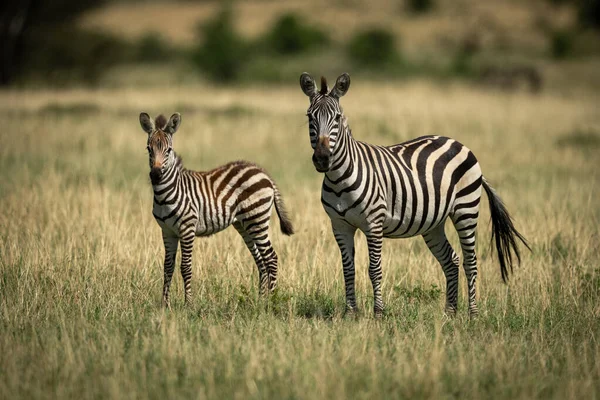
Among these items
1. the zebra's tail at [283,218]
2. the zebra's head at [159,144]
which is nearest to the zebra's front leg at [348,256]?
the zebra's tail at [283,218]

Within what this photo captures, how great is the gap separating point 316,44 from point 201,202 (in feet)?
127

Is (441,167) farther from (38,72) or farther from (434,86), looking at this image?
(38,72)

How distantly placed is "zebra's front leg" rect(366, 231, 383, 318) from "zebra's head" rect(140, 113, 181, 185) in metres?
1.91

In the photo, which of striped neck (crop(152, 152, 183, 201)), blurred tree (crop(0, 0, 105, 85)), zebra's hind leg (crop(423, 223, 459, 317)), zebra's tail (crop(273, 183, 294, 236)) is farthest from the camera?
blurred tree (crop(0, 0, 105, 85))

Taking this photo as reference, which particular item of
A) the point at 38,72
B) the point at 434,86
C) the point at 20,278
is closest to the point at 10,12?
the point at 38,72

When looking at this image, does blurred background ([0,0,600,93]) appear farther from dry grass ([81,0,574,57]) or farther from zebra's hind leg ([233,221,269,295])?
zebra's hind leg ([233,221,269,295])

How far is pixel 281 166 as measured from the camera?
1597cm

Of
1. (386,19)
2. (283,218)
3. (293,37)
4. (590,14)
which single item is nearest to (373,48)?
(293,37)

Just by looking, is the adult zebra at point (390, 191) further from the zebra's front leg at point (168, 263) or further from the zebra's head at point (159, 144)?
the zebra's front leg at point (168, 263)

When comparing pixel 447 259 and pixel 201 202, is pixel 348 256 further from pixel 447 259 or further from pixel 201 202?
pixel 201 202

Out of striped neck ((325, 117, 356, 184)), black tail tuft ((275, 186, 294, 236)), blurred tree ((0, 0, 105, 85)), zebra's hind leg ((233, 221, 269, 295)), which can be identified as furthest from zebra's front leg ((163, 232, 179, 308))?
blurred tree ((0, 0, 105, 85))

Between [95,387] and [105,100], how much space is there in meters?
21.0

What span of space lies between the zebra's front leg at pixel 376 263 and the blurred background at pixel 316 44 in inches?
922

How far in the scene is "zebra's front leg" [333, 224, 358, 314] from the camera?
23.2 ft
